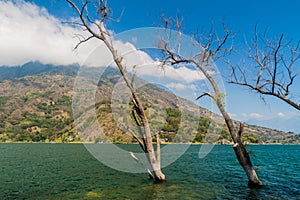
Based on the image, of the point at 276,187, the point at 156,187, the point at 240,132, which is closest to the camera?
the point at 240,132

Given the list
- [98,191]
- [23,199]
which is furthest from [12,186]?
[98,191]

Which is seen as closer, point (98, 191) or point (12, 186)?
point (98, 191)

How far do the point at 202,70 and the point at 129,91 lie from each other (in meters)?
6.33

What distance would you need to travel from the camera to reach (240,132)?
18.3m

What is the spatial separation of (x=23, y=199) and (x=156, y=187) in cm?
967

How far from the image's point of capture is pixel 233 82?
747 inches

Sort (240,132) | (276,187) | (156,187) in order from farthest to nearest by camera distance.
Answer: (276,187) → (156,187) → (240,132)

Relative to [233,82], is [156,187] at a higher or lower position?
lower

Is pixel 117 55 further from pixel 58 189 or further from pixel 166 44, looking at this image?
pixel 58 189

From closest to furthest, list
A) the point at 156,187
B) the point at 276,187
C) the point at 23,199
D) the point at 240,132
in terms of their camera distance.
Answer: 1. the point at 23,199
2. the point at 240,132
3. the point at 156,187
4. the point at 276,187

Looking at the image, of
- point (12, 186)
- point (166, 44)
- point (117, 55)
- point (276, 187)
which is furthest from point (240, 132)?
point (12, 186)

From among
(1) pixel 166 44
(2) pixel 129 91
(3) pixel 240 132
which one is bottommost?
(3) pixel 240 132

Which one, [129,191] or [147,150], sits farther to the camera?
[147,150]

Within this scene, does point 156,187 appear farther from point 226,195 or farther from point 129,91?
point 129,91
